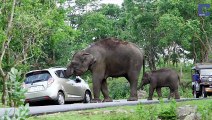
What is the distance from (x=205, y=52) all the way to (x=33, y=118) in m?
33.3

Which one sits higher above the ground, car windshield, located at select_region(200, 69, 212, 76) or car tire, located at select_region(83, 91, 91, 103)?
car windshield, located at select_region(200, 69, 212, 76)

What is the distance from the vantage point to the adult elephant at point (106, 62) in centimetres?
1428

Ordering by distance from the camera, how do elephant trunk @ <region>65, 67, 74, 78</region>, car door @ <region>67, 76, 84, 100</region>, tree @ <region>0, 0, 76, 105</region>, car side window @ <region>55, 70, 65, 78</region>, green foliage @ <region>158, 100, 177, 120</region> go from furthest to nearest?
tree @ <region>0, 0, 76, 105</region>, car door @ <region>67, 76, 84, 100</region>, car side window @ <region>55, 70, 65, 78</region>, elephant trunk @ <region>65, 67, 74, 78</region>, green foliage @ <region>158, 100, 177, 120</region>

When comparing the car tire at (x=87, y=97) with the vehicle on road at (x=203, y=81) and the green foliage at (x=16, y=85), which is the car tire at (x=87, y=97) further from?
the green foliage at (x=16, y=85)

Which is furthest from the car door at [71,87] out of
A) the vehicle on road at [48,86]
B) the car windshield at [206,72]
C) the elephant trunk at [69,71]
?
the car windshield at [206,72]

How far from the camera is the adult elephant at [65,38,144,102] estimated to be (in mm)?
14281

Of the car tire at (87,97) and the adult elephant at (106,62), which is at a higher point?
the adult elephant at (106,62)

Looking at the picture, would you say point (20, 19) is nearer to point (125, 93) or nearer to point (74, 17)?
point (125, 93)

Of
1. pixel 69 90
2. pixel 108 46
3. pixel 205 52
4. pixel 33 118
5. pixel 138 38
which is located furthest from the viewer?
pixel 138 38

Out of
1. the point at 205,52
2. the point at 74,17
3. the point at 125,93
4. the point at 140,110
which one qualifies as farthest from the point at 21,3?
the point at 74,17

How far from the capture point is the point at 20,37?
794 inches

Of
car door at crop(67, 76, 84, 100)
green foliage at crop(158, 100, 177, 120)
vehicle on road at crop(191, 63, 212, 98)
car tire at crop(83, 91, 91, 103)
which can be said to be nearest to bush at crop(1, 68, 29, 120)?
green foliage at crop(158, 100, 177, 120)

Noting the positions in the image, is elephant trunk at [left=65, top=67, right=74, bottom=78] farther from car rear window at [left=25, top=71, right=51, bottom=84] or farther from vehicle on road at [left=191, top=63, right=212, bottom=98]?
vehicle on road at [left=191, top=63, right=212, bottom=98]

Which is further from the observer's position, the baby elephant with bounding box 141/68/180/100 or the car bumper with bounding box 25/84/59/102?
the baby elephant with bounding box 141/68/180/100
